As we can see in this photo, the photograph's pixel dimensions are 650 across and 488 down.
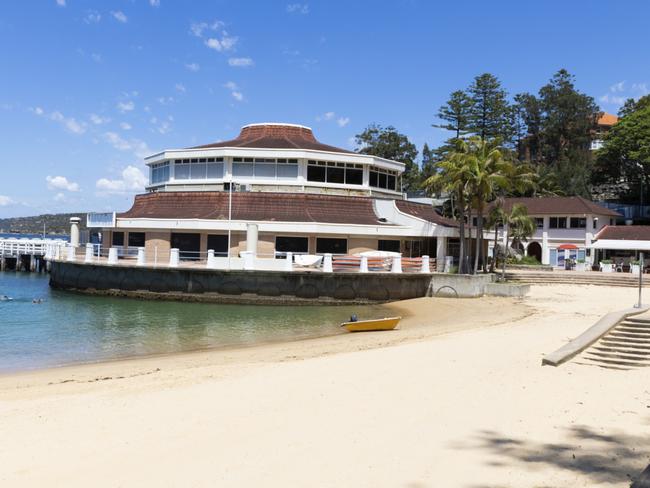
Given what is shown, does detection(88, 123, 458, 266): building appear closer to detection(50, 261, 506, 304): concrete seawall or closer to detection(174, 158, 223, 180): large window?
detection(174, 158, 223, 180): large window

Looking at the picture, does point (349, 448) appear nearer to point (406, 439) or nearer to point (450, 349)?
point (406, 439)

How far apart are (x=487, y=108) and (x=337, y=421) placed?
75717mm

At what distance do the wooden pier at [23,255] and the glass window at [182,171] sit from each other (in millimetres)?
24124

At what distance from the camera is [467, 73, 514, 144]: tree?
78.5m

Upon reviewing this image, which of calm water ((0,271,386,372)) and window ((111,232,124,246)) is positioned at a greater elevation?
window ((111,232,124,246))

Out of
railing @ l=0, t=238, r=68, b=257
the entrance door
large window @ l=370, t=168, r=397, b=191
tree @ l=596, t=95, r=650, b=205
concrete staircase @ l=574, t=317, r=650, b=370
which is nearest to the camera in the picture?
concrete staircase @ l=574, t=317, r=650, b=370

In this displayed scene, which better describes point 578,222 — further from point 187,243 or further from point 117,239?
point 117,239

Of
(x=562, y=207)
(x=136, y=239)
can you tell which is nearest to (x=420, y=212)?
(x=562, y=207)

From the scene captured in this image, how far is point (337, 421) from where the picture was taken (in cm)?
978

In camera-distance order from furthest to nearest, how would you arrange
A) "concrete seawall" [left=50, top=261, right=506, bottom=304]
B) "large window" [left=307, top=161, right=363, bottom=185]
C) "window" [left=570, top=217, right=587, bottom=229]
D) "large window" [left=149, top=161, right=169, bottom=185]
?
1. "window" [left=570, top=217, right=587, bottom=229]
2. "large window" [left=149, top=161, right=169, bottom=185]
3. "large window" [left=307, top=161, right=363, bottom=185]
4. "concrete seawall" [left=50, top=261, right=506, bottom=304]

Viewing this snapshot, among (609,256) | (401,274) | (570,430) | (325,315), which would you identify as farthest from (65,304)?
(609,256)

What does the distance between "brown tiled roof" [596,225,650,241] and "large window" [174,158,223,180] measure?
111 feet

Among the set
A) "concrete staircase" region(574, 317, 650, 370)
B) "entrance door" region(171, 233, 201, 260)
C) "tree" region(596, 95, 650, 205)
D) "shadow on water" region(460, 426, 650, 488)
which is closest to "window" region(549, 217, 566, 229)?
"tree" region(596, 95, 650, 205)

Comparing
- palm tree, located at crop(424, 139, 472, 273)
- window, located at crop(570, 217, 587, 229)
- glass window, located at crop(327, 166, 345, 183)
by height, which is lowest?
window, located at crop(570, 217, 587, 229)
